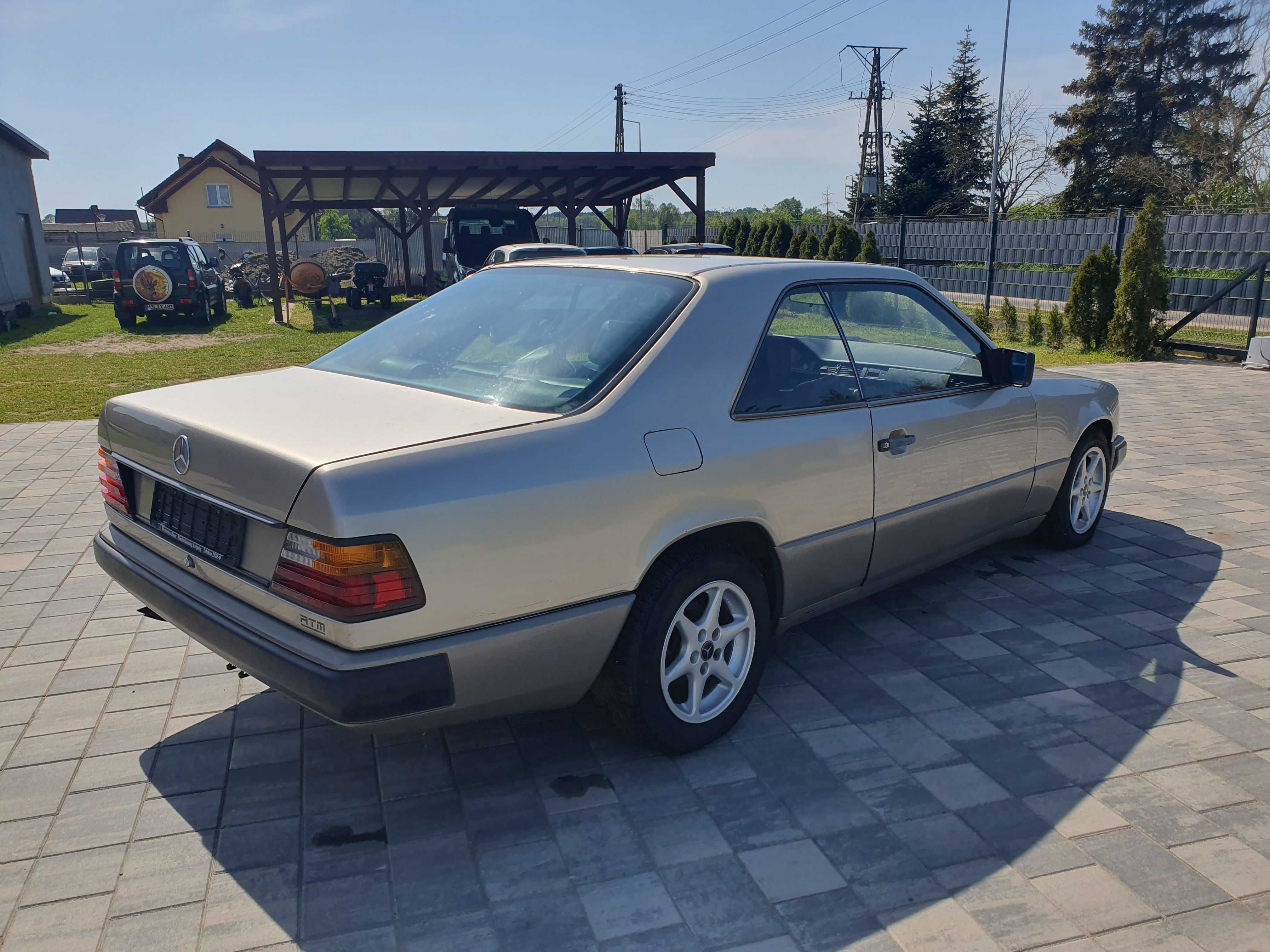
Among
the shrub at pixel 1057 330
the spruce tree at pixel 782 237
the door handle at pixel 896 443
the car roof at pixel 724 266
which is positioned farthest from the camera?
the spruce tree at pixel 782 237

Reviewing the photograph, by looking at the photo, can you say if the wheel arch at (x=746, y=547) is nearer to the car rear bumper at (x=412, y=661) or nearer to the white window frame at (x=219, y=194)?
the car rear bumper at (x=412, y=661)

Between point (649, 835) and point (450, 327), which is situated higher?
point (450, 327)

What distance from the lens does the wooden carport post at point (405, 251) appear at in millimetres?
26375

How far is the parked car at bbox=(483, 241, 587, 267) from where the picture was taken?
15.7 meters

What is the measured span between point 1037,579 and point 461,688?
3.58 meters

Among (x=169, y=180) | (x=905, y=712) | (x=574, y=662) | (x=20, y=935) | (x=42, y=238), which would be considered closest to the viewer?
(x=20, y=935)

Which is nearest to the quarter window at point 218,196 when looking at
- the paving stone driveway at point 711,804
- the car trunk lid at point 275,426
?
the paving stone driveway at point 711,804

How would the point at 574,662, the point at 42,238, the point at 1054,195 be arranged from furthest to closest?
the point at 1054,195 → the point at 42,238 → the point at 574,662

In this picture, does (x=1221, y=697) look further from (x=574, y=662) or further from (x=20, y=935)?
(x=20, y=935)

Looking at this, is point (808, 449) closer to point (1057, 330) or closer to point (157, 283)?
point (1057, 330)

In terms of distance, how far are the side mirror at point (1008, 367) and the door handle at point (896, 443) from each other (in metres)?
0.81

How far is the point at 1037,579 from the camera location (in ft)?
16.0

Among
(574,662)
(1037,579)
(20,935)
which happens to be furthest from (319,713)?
(1037,579)

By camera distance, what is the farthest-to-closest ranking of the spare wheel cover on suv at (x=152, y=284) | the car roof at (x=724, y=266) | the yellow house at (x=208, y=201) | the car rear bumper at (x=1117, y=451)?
the yellow house at (x=208, y=201), the spare wheel cover on suv at (x=152, y=284), the car rear bumper at (x=1117, y=451), the car roof at (x=724, y=266)
